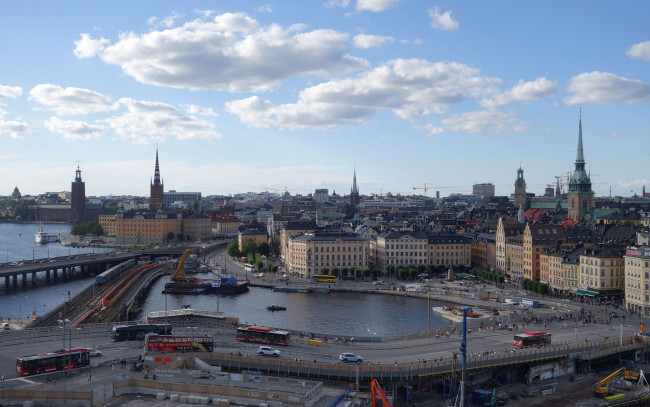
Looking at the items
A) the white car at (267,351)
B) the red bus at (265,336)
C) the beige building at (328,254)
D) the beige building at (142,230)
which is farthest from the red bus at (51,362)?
the beige building at (142,230)

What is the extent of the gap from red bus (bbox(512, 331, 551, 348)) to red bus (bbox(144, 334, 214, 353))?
19.6m

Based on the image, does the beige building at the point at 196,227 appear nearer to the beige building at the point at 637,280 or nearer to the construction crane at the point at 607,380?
the beige building at the point at 637,280

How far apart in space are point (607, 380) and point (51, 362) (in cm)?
3155

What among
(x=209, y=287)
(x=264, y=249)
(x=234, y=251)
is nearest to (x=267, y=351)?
(x=209, y=287)

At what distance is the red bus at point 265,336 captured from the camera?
4397cm

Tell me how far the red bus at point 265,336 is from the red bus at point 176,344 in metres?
4.61

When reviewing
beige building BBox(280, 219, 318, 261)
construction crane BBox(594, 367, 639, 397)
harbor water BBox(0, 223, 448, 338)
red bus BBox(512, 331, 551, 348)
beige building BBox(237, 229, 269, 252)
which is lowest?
construction crane BBox(594, 367, 639, 397)

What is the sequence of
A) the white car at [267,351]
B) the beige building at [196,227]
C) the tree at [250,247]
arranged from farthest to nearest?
1. the beige building at [196,227]
2. the tree at [250,247]
3. the white car at [267,351]

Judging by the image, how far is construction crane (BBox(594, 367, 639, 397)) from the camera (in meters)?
39.2

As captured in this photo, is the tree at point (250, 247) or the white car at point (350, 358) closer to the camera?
the white car at point (350, 358)

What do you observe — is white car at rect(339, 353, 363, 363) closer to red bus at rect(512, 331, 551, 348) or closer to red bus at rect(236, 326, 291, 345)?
red bus at rect(236, 326, 291, 345)

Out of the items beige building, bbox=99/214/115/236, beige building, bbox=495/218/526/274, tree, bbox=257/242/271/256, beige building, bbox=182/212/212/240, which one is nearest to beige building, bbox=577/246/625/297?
beige building, bbox=495/218/526/274

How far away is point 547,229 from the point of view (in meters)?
82.9

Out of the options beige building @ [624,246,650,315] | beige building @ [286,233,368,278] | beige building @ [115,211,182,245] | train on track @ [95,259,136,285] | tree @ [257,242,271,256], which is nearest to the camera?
beige building @ [624,246,650,315]
